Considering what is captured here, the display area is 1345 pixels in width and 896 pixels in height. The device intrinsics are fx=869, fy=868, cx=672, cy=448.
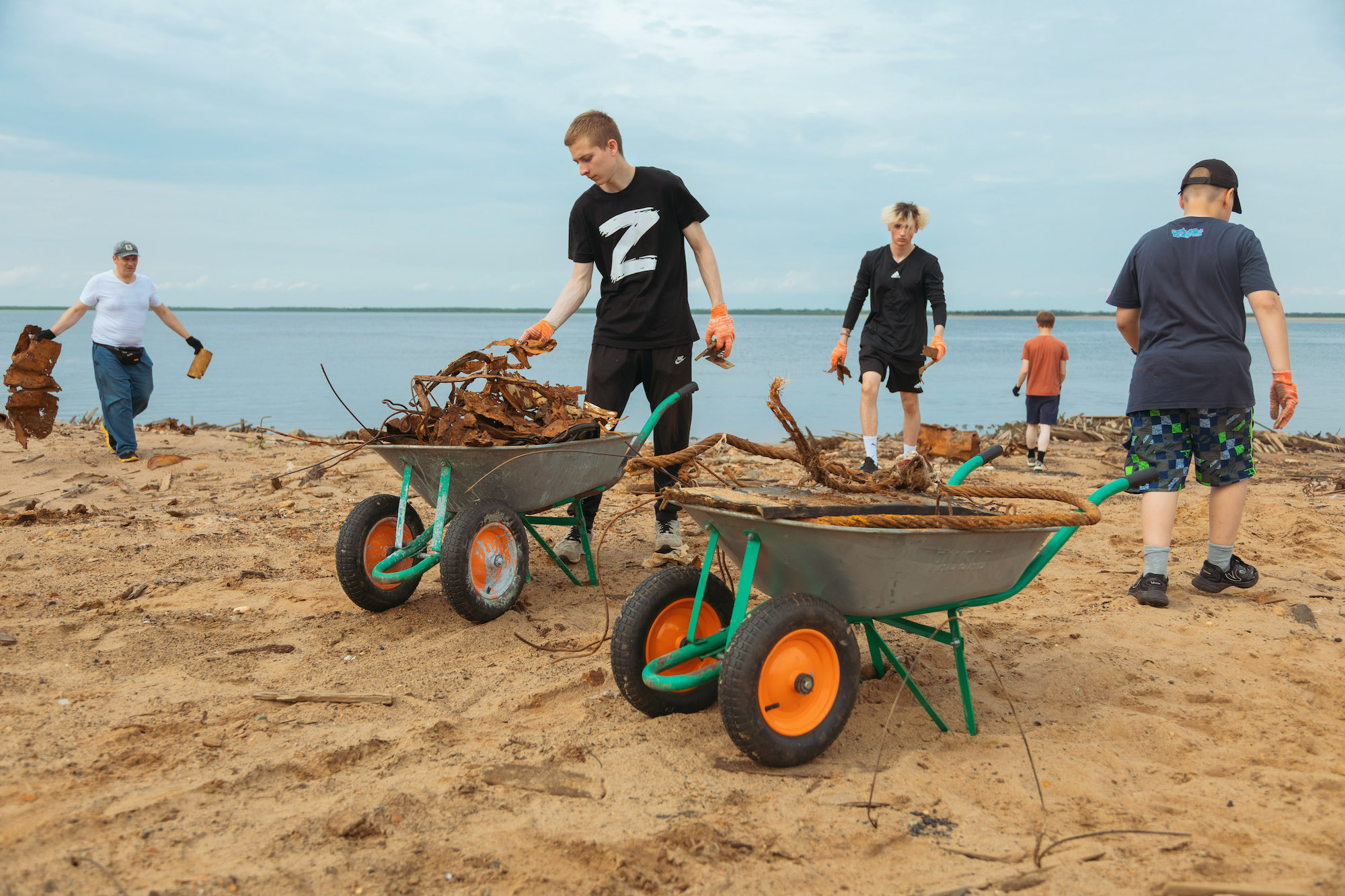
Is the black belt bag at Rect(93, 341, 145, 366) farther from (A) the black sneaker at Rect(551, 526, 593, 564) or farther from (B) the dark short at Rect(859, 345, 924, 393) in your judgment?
(B) the dark short at Rect(859, 345, 924, 393)

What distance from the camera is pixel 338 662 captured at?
9.94ft

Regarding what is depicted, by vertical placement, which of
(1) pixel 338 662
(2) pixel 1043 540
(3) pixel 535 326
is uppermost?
(3) pixel 535 326

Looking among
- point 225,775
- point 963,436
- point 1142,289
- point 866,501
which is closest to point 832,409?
point 963,436

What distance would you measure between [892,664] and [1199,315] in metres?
2.20

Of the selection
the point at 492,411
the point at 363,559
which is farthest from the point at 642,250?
the point at 363,559

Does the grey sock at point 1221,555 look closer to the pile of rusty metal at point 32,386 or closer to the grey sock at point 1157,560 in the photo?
the grey sock at point 1157,560

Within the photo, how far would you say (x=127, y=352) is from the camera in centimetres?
710

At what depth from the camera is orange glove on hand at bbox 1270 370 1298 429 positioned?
3.45m

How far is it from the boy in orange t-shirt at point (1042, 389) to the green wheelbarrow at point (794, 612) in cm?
541

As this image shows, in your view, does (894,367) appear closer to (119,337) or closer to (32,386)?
(119,337)

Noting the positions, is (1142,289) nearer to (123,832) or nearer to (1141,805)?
(1141,805)

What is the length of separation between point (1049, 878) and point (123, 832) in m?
1.95

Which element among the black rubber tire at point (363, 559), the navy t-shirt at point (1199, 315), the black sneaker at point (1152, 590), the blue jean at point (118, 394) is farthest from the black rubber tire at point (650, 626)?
the blue jean at point (118, 394)

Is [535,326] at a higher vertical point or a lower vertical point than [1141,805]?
higher
